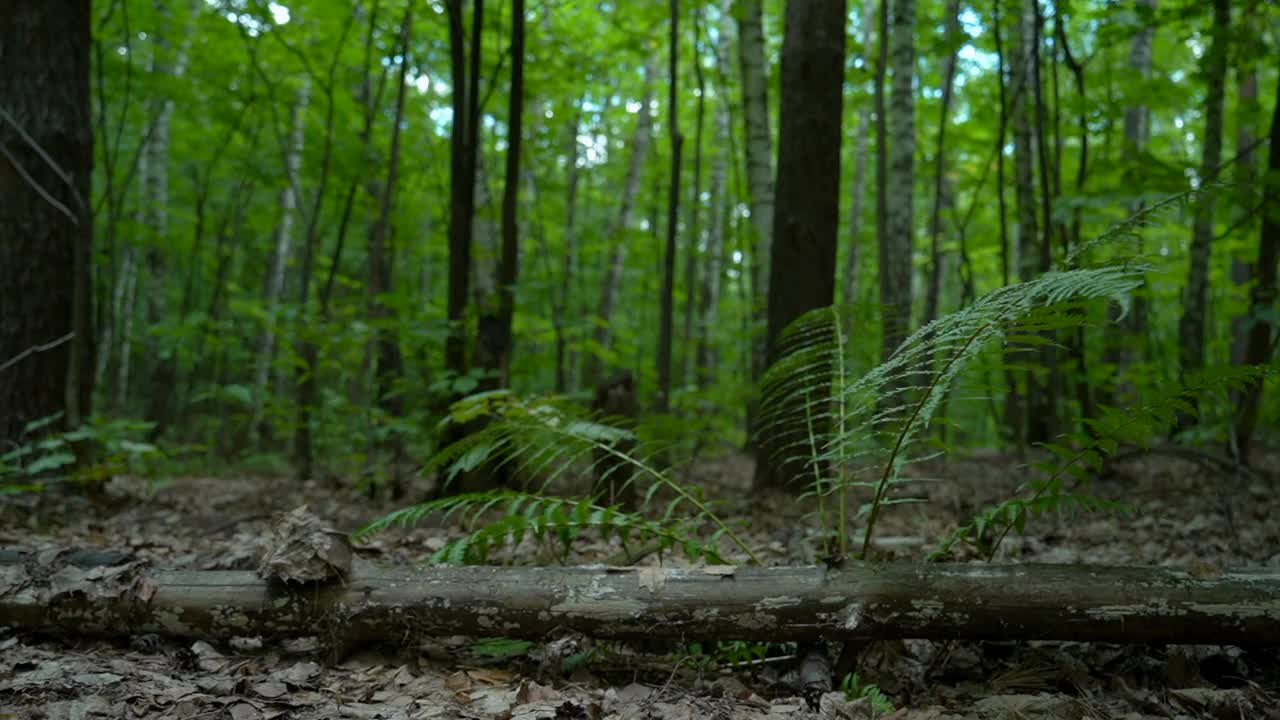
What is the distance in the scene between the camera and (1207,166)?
6332mm

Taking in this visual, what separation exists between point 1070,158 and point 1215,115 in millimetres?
7503

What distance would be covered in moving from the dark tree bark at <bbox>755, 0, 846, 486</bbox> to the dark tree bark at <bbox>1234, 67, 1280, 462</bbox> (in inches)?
99.5

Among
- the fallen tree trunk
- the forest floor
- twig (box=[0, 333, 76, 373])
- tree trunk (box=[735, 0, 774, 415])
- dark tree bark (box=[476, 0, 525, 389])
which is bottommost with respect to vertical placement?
the forest floor

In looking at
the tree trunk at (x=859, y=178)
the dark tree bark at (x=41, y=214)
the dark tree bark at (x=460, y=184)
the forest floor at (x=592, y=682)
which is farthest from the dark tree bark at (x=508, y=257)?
the tree trunk at (x=859, y=178)

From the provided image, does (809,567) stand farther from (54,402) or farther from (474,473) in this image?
(54,402)

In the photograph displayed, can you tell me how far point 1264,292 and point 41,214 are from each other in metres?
8.00

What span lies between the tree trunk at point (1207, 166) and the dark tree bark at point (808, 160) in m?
2.53

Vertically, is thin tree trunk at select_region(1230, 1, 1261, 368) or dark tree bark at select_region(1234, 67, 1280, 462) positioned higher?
thin tree trunk at select_region(1230, 1, 1261, 368)

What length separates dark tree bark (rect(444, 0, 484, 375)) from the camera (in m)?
5.52

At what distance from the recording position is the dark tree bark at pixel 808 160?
18.0ft

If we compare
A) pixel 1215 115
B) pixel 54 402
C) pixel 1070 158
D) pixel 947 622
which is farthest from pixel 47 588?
pixel 1070 158

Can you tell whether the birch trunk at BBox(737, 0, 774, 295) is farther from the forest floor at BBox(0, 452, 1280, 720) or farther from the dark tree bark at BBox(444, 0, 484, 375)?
the forest floor at BBox(0, 452, 1280, 720)

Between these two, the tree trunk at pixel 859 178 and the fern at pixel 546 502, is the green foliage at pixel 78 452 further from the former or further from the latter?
the tree trunk at pixel 859 178

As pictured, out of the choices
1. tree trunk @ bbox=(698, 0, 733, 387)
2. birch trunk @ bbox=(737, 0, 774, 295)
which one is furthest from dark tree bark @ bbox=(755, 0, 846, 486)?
tree trunk @ bbox=(698, 0, 733, 387)
